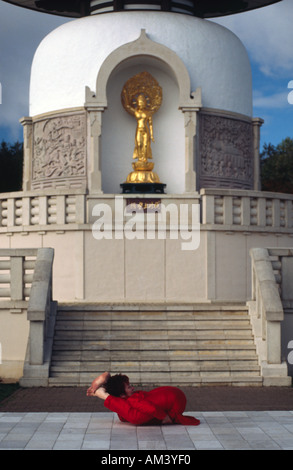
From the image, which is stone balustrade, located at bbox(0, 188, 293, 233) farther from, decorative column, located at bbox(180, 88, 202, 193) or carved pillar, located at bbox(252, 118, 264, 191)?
carved pillar, located at bbox(252, 118, 264, 191)

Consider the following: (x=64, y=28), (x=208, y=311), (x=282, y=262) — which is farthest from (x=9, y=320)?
(x=64, y=28)

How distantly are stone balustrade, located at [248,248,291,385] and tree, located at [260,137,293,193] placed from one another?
31.4m

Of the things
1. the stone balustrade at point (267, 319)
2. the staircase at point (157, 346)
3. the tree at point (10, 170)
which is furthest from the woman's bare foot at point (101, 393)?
the tree at point (10, 170)

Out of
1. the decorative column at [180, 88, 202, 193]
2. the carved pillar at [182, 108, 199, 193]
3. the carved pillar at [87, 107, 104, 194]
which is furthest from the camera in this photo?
the decorative column at [180, 88, 202, 193]

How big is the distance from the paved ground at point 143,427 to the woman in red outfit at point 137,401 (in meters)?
0.16

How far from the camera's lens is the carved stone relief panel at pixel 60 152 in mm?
22859

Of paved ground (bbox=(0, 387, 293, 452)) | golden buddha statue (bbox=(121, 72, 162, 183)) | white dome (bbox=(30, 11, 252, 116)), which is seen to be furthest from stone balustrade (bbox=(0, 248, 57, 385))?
white dome (bbox=(30, 11, 252, 116))

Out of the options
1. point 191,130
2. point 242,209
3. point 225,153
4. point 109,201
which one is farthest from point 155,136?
point 242,209

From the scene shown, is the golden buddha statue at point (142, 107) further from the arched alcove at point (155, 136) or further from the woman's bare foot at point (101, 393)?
the woman's bare foot at point (101, 393)

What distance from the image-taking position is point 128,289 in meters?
18.5

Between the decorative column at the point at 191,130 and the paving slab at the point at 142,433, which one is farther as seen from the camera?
the decorative column at the point at 191,130

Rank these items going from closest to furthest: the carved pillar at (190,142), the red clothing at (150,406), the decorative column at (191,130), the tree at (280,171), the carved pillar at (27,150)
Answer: the red clothing at (150,406)
the carved pillar at (190,142)
the decorative column at (191,130)
the carved pillar at (27,150)
the tree at (280,171)

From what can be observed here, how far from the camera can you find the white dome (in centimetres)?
2323

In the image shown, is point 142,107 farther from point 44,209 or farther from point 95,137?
point 44,209
